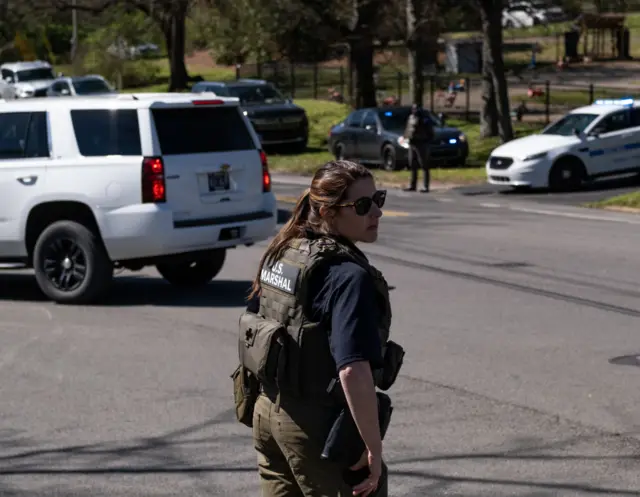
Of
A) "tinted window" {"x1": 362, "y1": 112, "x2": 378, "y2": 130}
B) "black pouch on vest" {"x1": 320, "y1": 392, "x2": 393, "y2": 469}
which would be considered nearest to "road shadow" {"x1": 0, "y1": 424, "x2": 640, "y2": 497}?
"black pouch on vest" {"x1": 320, "y1": 392, "x2": 393, "y2": 469}

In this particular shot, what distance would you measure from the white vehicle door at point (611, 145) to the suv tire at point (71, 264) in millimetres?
15862

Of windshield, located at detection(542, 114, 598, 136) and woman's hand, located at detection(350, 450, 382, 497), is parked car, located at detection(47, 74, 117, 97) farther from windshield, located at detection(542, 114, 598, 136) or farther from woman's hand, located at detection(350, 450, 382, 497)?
woman's hand, located at detection(350, 450, 382, 497)

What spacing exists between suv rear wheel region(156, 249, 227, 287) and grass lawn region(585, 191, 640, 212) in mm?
10201

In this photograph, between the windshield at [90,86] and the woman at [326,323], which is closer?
the woman at [326,323]

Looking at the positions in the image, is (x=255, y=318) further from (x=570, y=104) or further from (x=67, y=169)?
(x=570, y=104)

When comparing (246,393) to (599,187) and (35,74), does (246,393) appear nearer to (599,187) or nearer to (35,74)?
(599,187)

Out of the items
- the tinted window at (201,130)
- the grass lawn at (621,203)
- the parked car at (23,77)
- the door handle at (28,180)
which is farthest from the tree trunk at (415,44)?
the parked car at (23,77)

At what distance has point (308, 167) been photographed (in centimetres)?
3288

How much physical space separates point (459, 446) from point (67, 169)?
6.08m

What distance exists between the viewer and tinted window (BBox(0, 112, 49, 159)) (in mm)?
12375

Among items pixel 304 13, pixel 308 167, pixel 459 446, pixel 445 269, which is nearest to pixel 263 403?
pixel 459 446

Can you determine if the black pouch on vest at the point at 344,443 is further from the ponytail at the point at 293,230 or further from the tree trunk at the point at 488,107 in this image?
the tree trunk at the point at 488,107

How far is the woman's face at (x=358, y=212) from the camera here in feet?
13.5

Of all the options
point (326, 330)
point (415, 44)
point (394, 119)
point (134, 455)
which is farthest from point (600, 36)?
point (326, 330)
